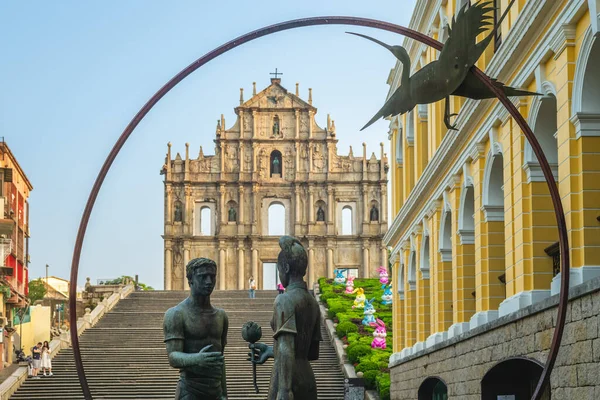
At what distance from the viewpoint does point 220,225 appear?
2990 inches

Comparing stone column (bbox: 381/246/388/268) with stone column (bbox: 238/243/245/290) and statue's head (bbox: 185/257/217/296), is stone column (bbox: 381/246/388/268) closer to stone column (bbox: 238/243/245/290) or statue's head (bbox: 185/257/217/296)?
stone column (bbox: 238/243/245/290)

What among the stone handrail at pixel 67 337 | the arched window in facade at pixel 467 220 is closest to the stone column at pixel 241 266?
the stone handrail at pixel 67 337

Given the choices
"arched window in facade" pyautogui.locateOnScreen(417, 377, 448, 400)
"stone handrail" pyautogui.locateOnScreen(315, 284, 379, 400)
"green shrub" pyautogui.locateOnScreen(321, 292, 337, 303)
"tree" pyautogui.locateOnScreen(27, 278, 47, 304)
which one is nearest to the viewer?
"arched window in facade" pyautogui.locateOnScreen(417, 377, 448, 400)

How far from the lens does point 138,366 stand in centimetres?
4156

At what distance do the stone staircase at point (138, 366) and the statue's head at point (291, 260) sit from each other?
24.7 meters

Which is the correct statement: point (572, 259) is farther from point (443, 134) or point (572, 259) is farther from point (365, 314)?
point (365, 314)

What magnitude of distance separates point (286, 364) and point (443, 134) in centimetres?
1981

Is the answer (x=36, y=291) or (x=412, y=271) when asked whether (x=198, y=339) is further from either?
(x=36, y=291)

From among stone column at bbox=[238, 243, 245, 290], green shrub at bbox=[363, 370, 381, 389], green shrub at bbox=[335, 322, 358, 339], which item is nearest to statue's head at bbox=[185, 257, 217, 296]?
green shrub at bbox=[363, 370, 381, 389]

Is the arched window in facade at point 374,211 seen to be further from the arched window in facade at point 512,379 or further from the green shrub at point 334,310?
the arched window in facade at point 512,379

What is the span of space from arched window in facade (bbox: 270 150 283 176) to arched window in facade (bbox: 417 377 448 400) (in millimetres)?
46914

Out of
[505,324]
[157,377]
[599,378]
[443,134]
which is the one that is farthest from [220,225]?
[599,378]

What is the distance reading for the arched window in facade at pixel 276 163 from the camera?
77.4 m

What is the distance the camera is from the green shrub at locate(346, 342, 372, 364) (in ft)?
128
